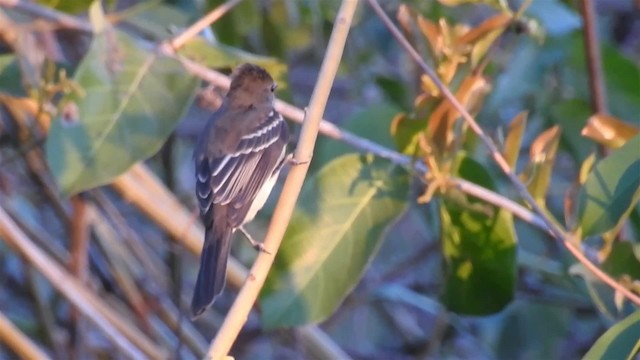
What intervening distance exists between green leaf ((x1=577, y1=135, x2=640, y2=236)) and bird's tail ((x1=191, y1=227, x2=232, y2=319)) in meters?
0.65

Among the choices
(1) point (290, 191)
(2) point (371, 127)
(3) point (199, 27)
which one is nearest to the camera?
(1) point (290, 191)

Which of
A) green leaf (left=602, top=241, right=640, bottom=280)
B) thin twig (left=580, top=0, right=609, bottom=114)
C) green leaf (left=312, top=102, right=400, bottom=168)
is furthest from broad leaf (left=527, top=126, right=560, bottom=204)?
green leaf (left=312, top=102, right=400, bottom=168)

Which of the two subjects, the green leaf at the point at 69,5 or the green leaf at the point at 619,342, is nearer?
the green leaf at the point at 619,342

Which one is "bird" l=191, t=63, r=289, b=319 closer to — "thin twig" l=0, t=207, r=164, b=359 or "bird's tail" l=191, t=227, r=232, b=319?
"bird's tail" l=191, t=227, r=232, b=319

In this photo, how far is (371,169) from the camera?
235 centimetres

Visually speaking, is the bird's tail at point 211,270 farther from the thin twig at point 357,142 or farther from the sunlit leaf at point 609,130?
the sunlit leaf at point 609,130

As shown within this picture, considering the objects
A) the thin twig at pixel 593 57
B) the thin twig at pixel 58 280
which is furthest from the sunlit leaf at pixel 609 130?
the thin twig at pixel 58 280

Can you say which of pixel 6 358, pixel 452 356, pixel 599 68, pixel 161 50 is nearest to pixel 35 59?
pixel 161 50

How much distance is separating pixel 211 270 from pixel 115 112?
430 millimetres

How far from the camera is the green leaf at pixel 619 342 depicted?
1.68 m

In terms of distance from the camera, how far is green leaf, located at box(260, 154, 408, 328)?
7.36 ft

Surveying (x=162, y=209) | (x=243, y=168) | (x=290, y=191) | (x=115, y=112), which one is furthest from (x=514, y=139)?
(x=162, y=209)

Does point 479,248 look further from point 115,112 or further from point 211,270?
point 115,112

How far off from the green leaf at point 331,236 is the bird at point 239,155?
94 mm
